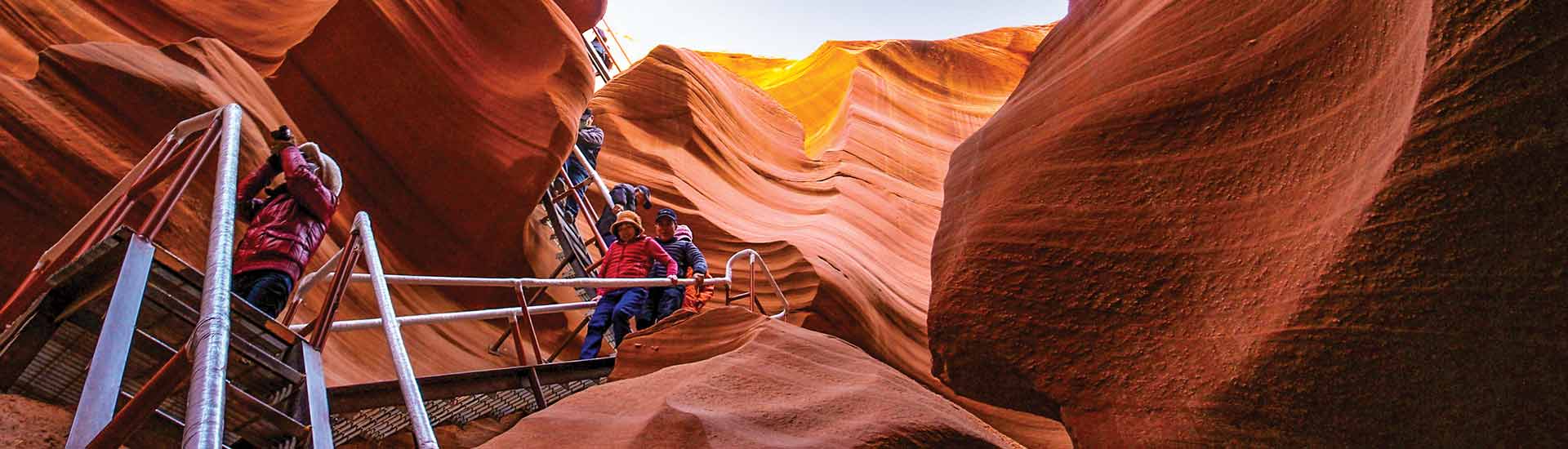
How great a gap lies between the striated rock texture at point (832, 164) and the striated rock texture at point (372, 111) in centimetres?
297

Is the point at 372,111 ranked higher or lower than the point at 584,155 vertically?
lower

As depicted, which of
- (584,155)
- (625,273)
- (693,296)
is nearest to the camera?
(625,273)

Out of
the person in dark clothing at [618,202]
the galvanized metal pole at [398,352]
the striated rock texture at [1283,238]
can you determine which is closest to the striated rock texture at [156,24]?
the person in dark clothing at [618,202]

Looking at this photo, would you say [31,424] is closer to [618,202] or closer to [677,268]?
[677,268]

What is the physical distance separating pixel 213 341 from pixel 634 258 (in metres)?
5.33

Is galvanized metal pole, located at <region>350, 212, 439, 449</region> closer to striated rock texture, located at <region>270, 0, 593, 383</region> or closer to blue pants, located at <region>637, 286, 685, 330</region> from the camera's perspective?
blue pants, located at <region>637, 286, 685, 330</region>

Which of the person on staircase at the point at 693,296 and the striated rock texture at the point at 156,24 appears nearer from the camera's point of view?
the striated rock texture at the point at 156,24

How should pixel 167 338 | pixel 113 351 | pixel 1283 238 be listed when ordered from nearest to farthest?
pixel 113 351, pixel 167 338, pixel 1283 238

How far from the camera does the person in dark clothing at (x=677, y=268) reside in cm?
629

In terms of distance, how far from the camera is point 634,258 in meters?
6.70

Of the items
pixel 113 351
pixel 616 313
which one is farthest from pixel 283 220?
pixel 113 351

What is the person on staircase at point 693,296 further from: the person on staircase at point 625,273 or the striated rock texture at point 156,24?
the striated rock texture at point 156,24

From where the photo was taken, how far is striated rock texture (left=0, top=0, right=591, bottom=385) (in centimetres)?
505

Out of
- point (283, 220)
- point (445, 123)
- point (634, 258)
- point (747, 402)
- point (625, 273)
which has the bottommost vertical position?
point (747, 402)
